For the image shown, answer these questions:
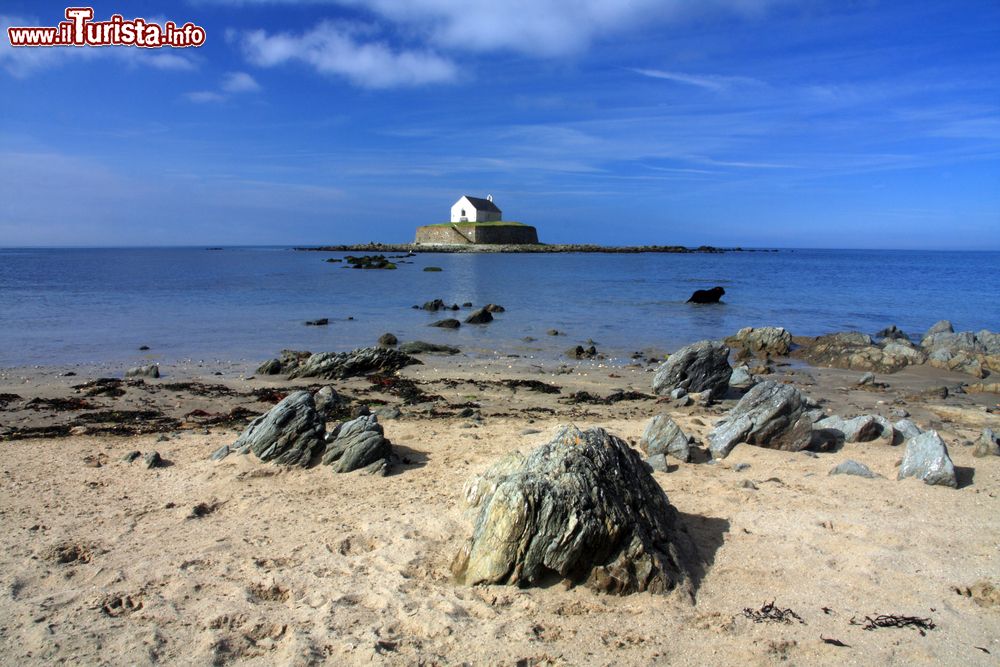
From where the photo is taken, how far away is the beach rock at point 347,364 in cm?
1475

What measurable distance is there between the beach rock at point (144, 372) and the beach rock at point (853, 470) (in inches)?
530

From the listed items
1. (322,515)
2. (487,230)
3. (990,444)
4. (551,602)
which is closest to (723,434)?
(990,444)

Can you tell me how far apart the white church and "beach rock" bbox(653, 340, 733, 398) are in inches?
4394

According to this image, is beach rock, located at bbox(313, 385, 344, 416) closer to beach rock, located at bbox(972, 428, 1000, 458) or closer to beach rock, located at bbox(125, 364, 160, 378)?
beach rock, located at bbox(125, 364, 160, 378)

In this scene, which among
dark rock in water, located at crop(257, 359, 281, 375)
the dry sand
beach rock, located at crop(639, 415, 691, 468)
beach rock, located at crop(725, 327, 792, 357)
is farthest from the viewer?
beach rock, located at crop(725, 327, 792, 357)

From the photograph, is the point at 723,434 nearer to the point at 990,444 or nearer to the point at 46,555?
the point at 990,444

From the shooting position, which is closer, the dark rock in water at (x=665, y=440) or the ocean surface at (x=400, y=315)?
the dark rock in water at (x=665, y=440)

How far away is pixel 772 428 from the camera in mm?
8633

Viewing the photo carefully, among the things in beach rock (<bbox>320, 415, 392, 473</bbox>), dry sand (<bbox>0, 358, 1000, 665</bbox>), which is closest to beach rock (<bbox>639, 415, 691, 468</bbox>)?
dry sand (<bbox>0, 358, 1000, 665</bbox>)

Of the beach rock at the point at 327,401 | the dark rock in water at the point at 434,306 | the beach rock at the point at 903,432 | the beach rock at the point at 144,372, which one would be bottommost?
the beach rock at the point at 144,372

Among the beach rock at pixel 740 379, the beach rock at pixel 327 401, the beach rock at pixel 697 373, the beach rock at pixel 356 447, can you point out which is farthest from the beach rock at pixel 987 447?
the beach rock at pixel 327 401

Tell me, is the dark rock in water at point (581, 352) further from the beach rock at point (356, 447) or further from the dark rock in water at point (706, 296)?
the dark rock in water at point (706, 296)

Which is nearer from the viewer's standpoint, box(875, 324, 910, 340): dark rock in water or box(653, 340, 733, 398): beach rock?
box(653, 340, 733, 398): beach rock

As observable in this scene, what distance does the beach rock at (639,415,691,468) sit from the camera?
27.1 feet
